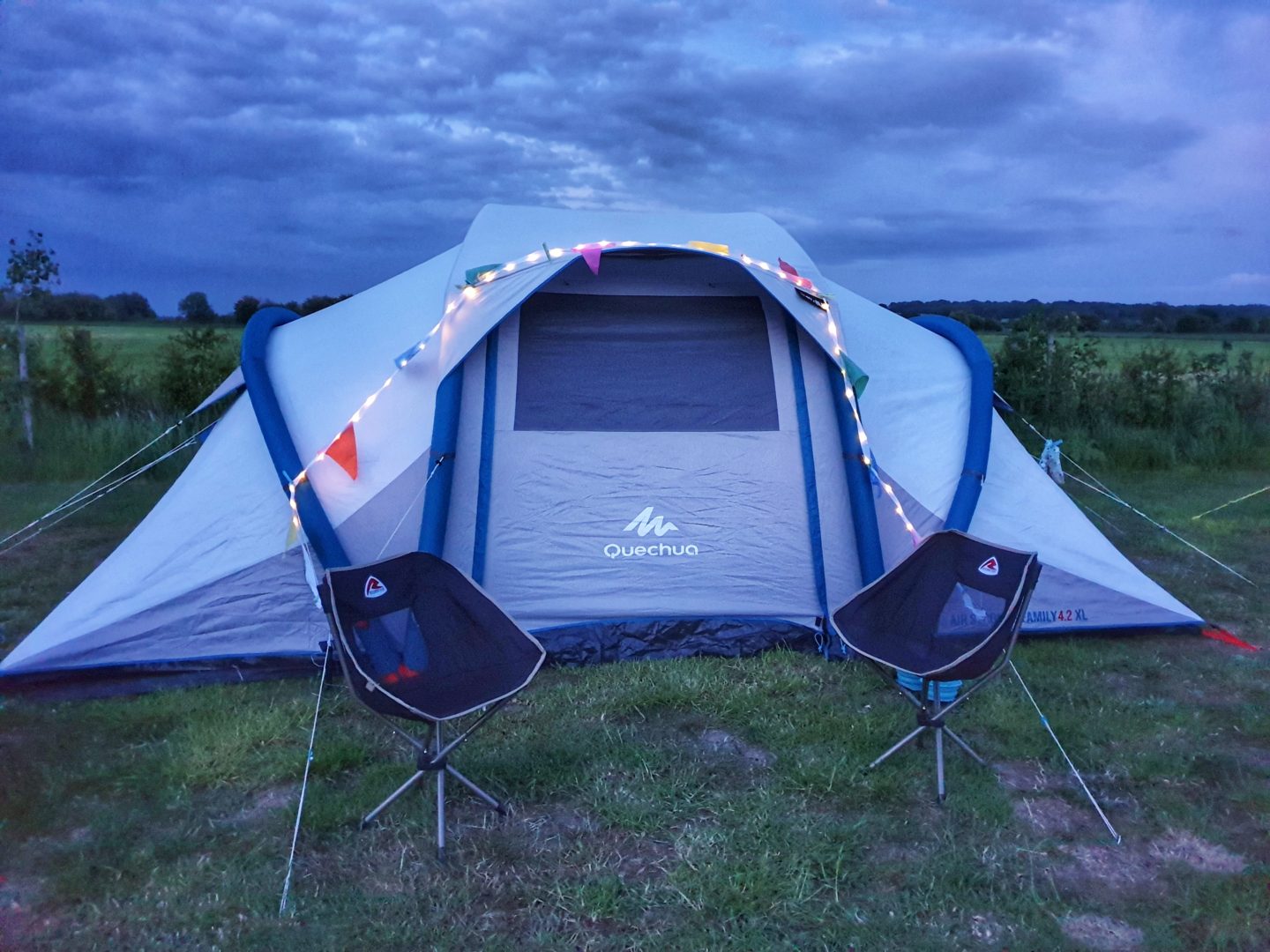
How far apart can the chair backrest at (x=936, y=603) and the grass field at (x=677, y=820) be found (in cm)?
43

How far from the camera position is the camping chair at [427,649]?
10.7 ft

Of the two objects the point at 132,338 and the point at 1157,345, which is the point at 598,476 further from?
the point at 132,338

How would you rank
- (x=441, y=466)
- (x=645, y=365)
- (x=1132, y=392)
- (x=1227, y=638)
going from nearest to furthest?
(x=441, y=466), (x=645, y=365), (x=1227, y=638), (x=1132, y=392)

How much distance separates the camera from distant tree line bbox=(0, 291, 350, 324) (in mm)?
9352

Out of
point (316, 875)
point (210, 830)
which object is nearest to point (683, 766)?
point (316, 875)

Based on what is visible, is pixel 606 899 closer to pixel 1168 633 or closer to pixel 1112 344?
pixel 1168 633

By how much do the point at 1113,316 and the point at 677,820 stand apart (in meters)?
8.80

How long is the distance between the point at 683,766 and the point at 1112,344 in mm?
8296

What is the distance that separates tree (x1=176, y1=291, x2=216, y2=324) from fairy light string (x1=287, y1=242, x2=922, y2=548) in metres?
6.85

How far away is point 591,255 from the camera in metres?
4.62

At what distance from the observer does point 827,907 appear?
→ 300 centimetres

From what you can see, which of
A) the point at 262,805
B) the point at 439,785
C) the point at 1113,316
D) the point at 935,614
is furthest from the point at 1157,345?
the point at 262,805

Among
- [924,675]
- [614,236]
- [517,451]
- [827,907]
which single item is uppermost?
[614,236]

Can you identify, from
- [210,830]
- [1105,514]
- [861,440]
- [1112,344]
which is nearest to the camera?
[210,830]
